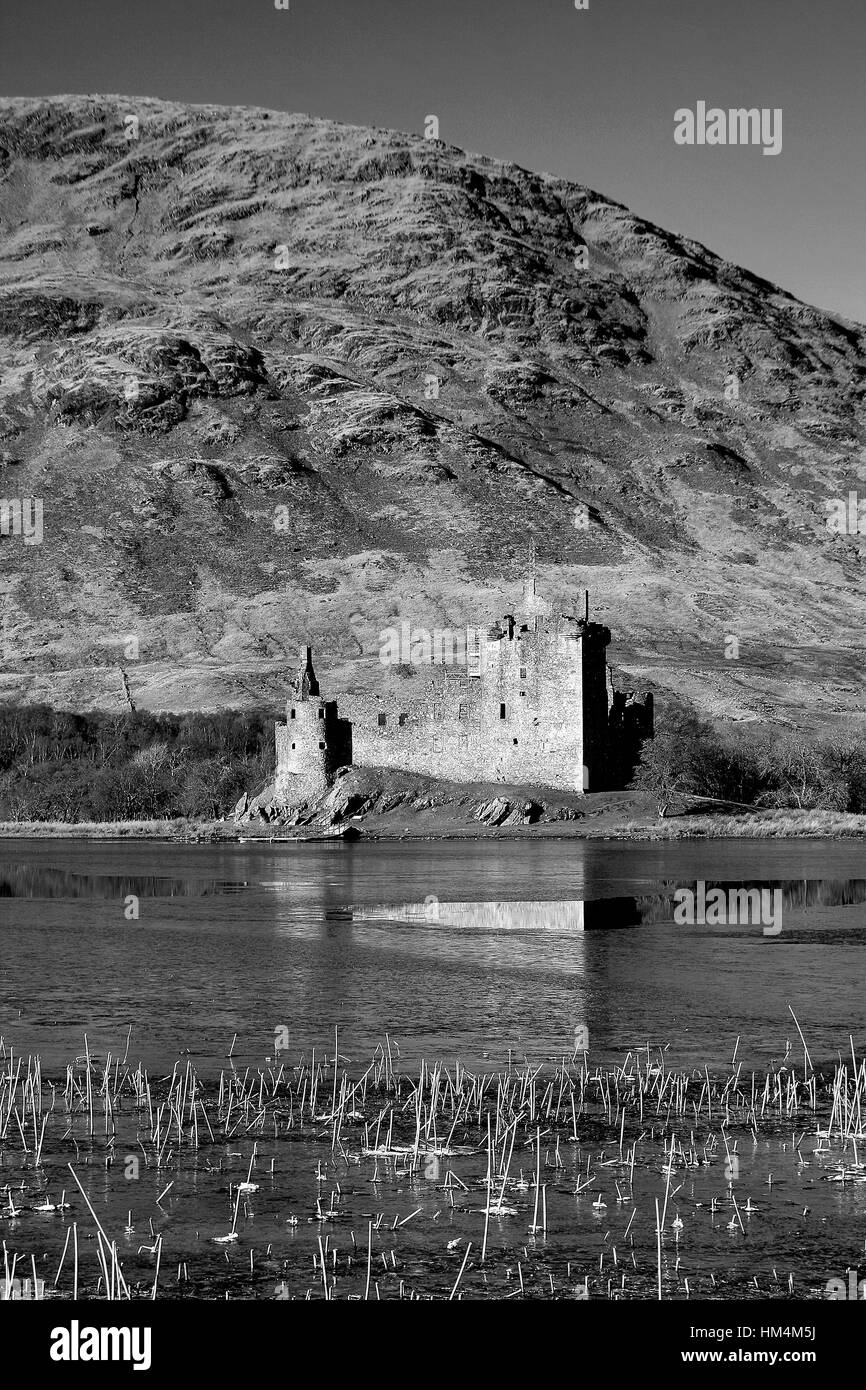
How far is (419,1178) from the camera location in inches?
658

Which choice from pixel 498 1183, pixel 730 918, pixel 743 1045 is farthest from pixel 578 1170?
pixel 730 918

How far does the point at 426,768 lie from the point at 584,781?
9.69 metres

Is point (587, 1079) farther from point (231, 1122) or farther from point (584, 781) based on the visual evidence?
point (584, 781)

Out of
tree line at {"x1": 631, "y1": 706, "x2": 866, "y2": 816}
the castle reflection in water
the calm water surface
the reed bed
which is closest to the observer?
the reed bed

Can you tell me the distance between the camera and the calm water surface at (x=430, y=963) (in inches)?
1017

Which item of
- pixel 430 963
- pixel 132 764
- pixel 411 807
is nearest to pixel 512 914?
pixel 430 963

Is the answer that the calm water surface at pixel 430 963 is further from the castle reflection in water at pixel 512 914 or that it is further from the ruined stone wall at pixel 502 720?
the ruined stone wall at pixel 502 720

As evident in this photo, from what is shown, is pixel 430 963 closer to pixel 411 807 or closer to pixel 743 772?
pixel 411 807

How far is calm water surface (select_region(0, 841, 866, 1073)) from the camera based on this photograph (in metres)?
25.8

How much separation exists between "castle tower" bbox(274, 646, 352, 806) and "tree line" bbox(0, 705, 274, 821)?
339 inches

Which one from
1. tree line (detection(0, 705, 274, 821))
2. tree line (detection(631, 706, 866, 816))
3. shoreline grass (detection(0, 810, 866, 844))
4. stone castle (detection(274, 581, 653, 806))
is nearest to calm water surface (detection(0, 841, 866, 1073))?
shoreline grass (detection(0, 810, 866, 844))

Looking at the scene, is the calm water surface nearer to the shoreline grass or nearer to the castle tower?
the shoreline grass

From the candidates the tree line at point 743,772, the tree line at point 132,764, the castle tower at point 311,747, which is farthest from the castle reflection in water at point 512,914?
the tree line at point 132,764

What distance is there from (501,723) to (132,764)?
34.3 meters
